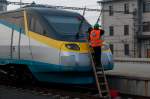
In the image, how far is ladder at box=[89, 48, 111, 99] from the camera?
12.9 metres

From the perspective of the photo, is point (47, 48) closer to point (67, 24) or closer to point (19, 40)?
point (67, 24)

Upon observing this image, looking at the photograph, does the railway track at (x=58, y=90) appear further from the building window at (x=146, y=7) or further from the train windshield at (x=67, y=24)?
the building window at (x=146, y=7)

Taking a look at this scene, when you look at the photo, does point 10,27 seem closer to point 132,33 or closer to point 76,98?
point 76,98

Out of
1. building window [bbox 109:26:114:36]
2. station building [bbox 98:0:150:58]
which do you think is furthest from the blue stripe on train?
building window [bbox 109:26:114:36]

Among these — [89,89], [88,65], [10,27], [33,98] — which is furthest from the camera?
[10,27]

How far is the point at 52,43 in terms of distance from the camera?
13.8 m

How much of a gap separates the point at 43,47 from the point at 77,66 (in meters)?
1.39

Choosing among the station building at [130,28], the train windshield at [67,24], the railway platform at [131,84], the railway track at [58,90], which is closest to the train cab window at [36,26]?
the train windshield at [67,24]

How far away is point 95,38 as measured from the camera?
1409cm

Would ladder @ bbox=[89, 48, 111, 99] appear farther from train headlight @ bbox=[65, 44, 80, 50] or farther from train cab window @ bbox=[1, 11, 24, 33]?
train cab window @ bbox=[1, 11, 24, 33]

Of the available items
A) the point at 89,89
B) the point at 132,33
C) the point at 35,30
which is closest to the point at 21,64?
the point at 35,30

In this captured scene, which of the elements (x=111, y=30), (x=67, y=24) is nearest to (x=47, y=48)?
(x=67, y=24)

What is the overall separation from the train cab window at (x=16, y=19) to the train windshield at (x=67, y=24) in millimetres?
1102

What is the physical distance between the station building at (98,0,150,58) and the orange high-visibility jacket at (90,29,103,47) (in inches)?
1864
